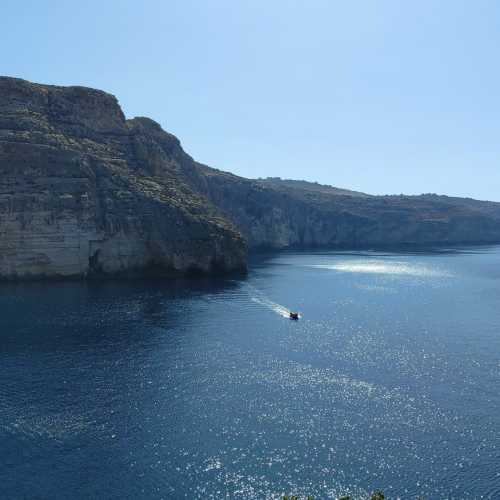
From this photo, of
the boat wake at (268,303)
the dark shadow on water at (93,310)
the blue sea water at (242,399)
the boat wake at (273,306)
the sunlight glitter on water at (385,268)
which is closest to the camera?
the blue sea water at (242,399)

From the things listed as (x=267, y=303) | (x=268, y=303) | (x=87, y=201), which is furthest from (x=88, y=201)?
(x=268, y=303)

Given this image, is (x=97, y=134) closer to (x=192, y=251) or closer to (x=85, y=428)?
(x=192, y=251)

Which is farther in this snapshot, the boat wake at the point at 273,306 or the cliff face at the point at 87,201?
the cliff face at the point at 87,201

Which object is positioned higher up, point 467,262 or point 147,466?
point 467,262

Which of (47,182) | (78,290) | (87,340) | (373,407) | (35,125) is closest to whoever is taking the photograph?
(373,407)

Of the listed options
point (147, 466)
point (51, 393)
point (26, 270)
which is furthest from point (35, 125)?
point (147, 466)

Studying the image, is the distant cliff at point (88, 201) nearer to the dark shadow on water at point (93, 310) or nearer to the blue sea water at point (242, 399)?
the dark shadow on water at point (93, 310)

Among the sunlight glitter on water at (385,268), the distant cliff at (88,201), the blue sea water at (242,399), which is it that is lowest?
the blue sea water at (242,399)

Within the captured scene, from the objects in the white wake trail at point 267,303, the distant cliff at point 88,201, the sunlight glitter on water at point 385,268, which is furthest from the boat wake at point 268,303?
the sunlight glitter on water at point 385,268
